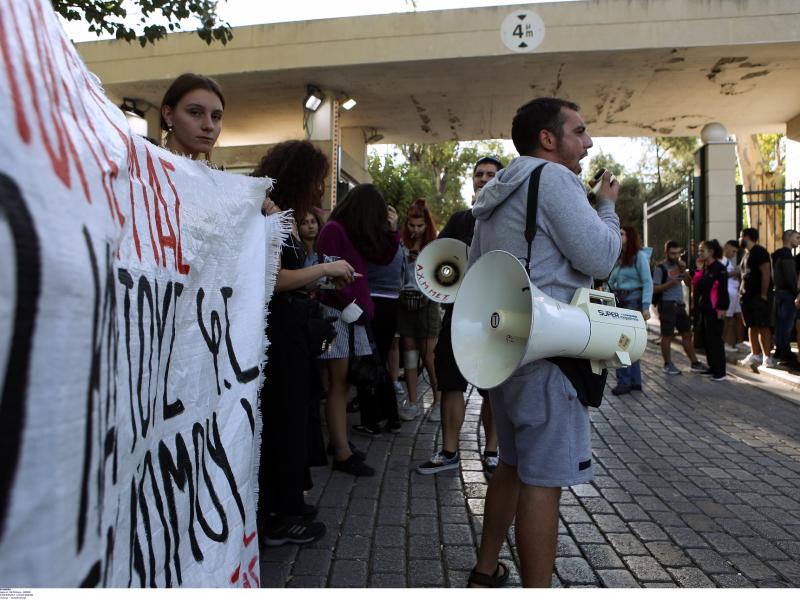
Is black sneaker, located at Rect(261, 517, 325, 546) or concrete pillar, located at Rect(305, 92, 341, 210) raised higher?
concrete pillar, located at Rect(305, 92, 341, 210)

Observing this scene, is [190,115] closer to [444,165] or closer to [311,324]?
[311,324]

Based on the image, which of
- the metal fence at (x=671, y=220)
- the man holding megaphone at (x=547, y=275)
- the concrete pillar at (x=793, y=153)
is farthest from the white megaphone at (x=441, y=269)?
the concrete pillar at (x=793, y=153)

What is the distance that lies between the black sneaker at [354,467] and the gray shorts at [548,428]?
1992mm

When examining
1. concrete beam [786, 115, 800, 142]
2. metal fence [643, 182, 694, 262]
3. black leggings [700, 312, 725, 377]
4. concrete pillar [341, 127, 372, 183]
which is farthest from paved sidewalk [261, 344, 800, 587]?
concrete beam [786, 115, 800, 142]

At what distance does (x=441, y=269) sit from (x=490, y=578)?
247 centimetres

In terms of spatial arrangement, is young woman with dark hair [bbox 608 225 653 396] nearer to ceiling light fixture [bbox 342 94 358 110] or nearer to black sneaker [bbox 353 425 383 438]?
black sneaker [bbox 353 425 383 438]

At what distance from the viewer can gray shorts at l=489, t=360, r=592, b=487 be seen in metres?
2.05

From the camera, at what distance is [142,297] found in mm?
1312

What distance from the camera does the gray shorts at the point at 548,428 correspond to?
2047 mm

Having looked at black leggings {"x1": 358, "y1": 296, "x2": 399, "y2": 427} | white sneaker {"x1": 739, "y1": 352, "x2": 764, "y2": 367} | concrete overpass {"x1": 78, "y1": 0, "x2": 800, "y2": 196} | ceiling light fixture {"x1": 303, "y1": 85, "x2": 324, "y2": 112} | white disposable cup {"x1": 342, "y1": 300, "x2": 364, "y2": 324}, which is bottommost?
white sneaker {"x1": 739, "y1": 352, "x2": 764, "y2": 367}

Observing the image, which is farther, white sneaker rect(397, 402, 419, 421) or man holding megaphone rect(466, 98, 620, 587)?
white sneaker rect(397, 402, 419, 421)

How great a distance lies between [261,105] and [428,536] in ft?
30.2

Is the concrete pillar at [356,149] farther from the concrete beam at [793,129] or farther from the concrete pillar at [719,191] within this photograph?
the concrete beam at [793,129]

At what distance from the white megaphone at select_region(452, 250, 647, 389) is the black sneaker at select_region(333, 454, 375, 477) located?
1.99 metres
